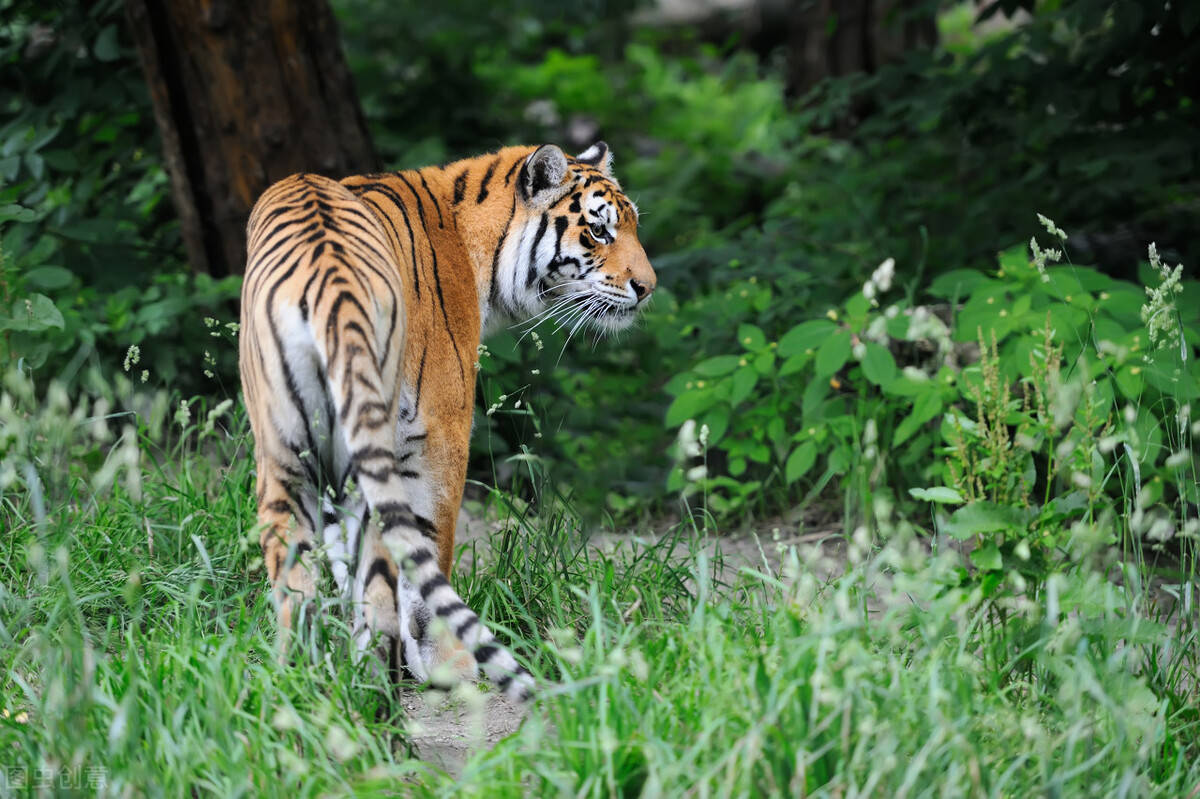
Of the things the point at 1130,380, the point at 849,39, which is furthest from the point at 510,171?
the point at 849,39

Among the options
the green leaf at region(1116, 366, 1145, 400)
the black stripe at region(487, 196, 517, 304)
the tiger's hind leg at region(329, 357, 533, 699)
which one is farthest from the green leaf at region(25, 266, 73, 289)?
the green leaf at region(1116, 366, 1145, 400)

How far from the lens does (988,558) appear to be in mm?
3131

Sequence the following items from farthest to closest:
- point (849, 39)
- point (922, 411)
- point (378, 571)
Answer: point (849, 39), point (922, 411), point (378, 571)

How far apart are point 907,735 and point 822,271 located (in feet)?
14.3

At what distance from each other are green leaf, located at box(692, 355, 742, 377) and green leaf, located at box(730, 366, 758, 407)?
57mm

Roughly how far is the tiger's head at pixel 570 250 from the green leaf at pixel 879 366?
1.25 metres

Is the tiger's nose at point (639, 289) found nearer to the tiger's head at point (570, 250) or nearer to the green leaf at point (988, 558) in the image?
the tiger's head at point (570, 250)

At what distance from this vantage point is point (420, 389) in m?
3.48

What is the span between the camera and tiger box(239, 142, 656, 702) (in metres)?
2.85

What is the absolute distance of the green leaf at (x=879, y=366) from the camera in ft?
16.1

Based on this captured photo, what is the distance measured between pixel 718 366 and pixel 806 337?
1.56ft

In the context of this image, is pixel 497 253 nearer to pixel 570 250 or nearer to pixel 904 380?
pixel 570 250

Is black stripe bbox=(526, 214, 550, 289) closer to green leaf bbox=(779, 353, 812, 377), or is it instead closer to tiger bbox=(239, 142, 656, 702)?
tiger bbox=(239, 142, 656, 702)

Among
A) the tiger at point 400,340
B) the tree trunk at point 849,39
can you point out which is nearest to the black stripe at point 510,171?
the tiger at point 400,340
